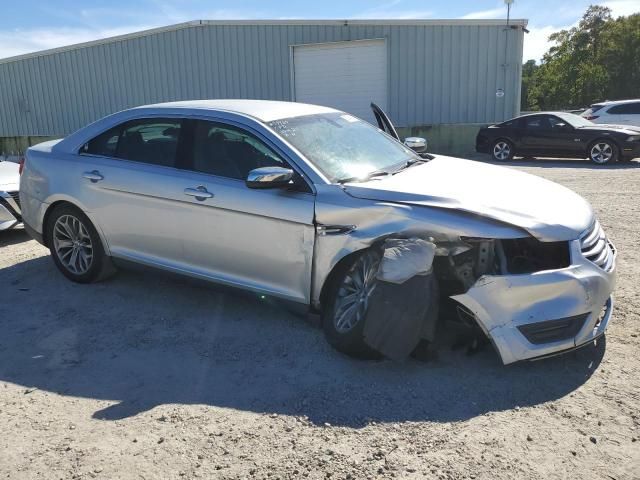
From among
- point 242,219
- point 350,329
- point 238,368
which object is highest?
point 242,219

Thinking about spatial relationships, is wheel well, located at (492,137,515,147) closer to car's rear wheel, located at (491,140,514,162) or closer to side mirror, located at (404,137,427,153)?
car's rear wheel, located at (491,140,514,162)

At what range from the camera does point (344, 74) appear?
725 inches

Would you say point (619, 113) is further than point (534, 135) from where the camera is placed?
Yes

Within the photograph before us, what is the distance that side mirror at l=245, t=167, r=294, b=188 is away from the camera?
3.62 metres

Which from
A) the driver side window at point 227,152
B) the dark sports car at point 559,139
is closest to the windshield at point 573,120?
the dark sports car at point 559,139

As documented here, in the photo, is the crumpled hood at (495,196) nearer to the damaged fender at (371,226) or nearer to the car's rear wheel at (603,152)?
the damaged fender at (371,226)

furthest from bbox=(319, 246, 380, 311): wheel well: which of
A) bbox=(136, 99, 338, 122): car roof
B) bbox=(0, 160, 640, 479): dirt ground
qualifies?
bbox=(136, 99, 338, 122): car roof

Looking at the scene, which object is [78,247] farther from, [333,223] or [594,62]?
[594,62]

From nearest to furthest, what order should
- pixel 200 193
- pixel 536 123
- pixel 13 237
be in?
pixel 200 193, pixel 13 237, pixel 536 123

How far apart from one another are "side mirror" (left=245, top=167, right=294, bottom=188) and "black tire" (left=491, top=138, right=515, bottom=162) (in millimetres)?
13044

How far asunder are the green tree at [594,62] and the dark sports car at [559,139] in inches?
1549

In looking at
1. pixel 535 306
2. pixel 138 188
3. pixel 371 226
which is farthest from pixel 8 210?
pixel 535 306

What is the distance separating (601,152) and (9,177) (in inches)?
500

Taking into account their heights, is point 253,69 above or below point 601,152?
above
